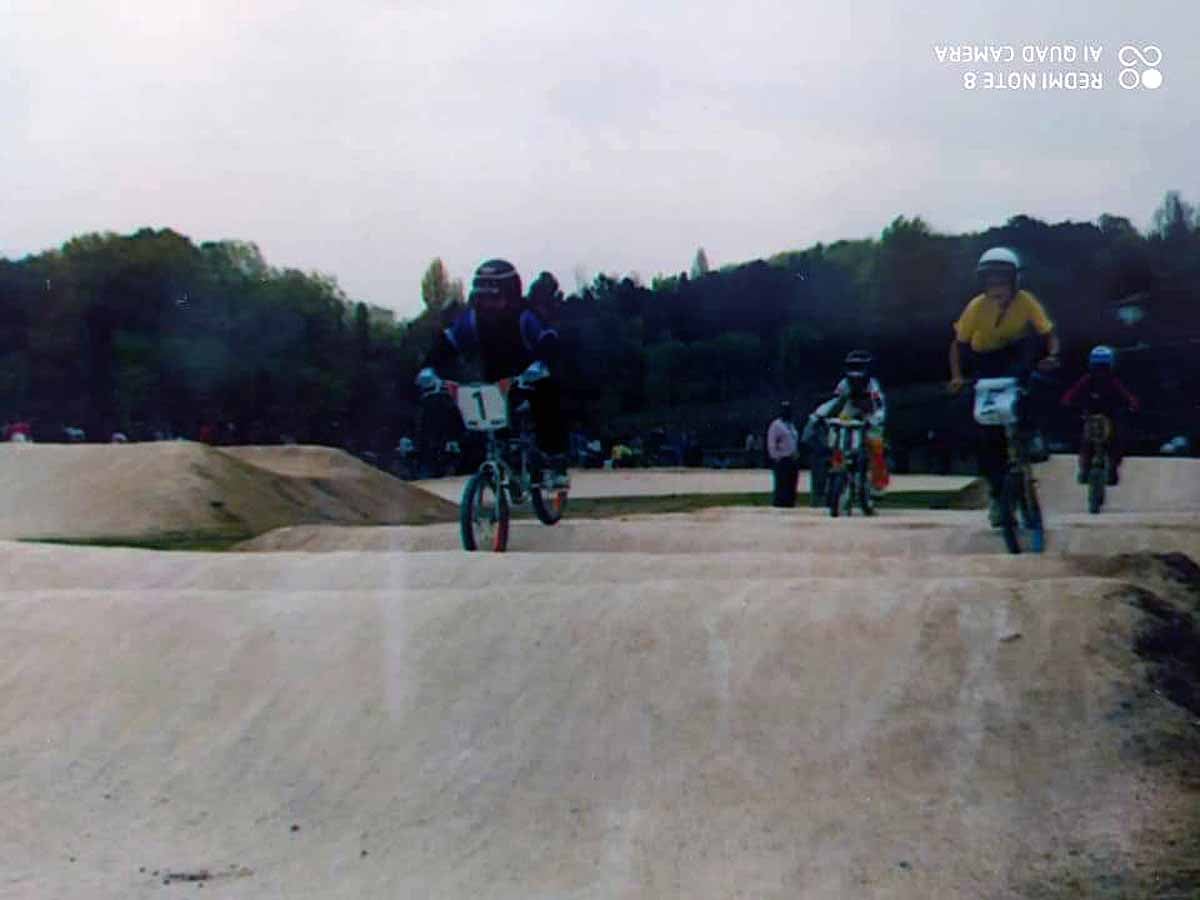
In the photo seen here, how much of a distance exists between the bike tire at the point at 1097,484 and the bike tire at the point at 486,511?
742cm

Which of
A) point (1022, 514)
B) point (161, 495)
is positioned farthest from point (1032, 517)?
point (161, 495)

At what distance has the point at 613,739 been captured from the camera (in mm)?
8367

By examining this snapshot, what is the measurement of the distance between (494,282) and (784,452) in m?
10.5

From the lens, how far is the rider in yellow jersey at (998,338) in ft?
42.1

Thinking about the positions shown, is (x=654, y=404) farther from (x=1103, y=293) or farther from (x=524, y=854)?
(x=524, y=854)

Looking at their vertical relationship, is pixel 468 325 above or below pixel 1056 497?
above

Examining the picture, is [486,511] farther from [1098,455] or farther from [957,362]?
[1098,455]

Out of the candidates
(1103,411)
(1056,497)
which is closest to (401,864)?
(1103,411)

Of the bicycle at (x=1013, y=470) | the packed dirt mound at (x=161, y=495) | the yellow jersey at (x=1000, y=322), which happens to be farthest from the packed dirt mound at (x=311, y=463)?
the bicycle at (x=1013, y=470)

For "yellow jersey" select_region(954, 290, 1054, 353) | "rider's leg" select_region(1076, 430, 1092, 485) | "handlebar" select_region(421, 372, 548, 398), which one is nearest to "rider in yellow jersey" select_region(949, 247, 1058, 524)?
"yellow jersey" select_region(954, 290, 1054, 353)

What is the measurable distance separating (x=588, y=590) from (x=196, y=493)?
50.2 feet

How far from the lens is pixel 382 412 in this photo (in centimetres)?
4431

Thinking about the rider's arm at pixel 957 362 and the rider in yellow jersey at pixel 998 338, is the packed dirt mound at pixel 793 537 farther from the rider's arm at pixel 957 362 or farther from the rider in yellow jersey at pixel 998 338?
the rider's arm at pixel 957 362

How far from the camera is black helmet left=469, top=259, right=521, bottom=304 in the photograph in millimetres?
14484
